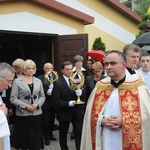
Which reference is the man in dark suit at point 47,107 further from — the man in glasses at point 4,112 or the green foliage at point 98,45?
the green foliage at point 98,45

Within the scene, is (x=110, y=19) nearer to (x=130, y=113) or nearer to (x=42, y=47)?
(x=42, y=47)

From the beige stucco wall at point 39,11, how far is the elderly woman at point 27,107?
11.4 feet

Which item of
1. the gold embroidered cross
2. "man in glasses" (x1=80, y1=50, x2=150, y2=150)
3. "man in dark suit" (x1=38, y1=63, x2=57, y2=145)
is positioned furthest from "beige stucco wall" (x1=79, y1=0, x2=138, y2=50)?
the gold embroidered cross

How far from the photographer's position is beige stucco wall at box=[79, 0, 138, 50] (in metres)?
12.3

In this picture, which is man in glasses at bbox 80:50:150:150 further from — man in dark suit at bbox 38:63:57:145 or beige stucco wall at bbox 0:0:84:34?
beige stucco wall at bbox 0:0:84:34

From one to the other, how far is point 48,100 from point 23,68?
1.38 m

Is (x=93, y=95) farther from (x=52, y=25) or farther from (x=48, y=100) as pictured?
(x=52, y=25)

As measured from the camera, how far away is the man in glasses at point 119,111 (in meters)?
3.22

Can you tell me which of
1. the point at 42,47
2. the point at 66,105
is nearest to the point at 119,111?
the point at 66,105

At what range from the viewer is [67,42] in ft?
30.0

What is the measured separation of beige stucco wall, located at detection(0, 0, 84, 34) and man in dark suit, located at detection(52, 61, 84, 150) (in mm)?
3670

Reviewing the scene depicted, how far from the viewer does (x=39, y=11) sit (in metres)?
8.80

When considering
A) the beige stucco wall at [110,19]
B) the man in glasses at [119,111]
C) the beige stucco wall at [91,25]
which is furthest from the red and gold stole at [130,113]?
the beige stucco wall at [110,19]

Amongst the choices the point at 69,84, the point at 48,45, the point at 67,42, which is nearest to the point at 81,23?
the point at 67,42
